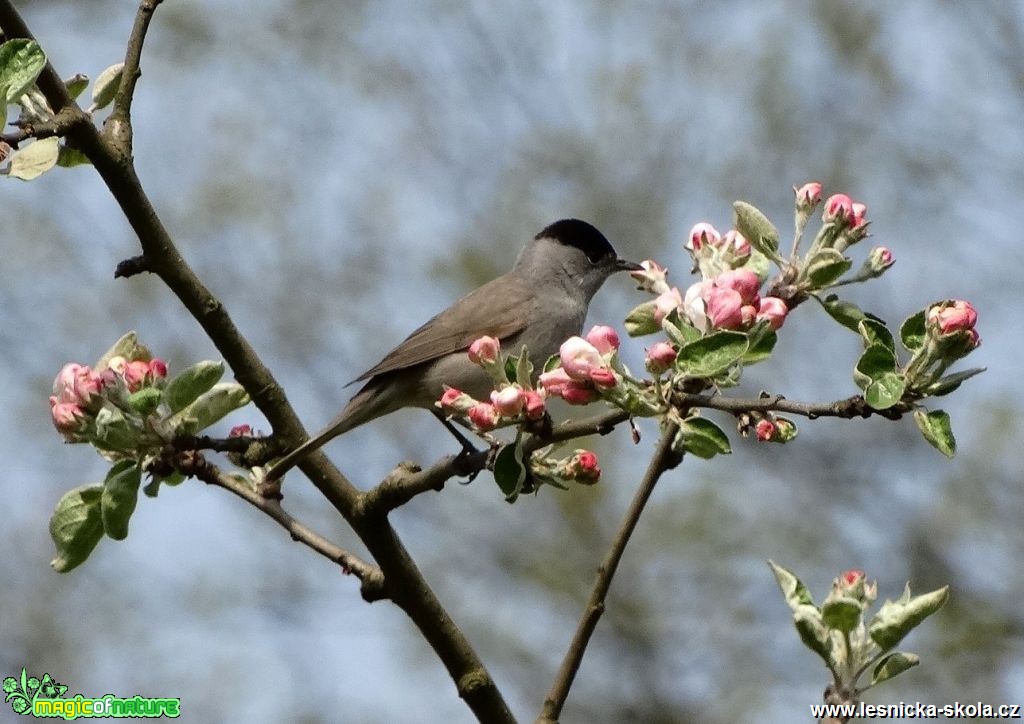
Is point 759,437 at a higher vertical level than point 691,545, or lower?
lower

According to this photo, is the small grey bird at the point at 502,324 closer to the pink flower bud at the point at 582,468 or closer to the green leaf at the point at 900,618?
the pink flower bud at the point at 582,468

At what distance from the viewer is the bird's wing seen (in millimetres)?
5660

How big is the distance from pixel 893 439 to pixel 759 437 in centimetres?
976

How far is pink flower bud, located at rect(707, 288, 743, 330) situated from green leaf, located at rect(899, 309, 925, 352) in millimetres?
295

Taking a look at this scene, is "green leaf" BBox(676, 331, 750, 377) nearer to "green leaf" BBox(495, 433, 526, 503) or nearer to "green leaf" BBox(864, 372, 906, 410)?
"green leaf" BBox(864, 372, 906, 410)

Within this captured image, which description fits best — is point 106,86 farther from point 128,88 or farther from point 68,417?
point 68,417

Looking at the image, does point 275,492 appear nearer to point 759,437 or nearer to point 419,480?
point 419,480

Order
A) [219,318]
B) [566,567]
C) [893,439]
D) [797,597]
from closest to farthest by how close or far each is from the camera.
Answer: [797,597] < [219,318] < [893,439] < [566,567]

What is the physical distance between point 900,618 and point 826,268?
0.69m

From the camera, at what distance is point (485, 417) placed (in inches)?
89.6


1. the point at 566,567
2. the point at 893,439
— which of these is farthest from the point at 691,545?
the point at 893,439

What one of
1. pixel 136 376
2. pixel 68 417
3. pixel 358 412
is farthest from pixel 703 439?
pixel 358 412

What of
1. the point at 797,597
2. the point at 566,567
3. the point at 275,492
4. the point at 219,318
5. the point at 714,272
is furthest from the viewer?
the point at 566,567

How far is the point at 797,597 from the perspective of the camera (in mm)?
2170
